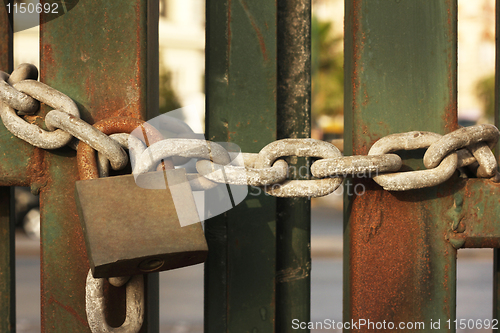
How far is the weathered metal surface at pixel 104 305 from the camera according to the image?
0.51m

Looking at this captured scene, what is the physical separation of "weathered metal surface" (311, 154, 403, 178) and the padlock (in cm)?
17

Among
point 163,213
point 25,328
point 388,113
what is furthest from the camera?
point 25,328

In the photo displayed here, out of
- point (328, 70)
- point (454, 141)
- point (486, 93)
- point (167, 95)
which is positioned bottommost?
point (454, 141)

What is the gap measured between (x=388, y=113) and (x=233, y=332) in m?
0.41

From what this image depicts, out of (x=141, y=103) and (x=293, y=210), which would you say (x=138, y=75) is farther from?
(x=293, y=210)

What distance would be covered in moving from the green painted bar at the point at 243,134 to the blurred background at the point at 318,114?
2.7 inches

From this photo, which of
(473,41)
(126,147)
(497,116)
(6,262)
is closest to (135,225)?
(126,147)

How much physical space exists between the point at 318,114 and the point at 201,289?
39.7 ft

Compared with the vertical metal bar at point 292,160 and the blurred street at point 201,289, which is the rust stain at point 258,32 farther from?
the blurred street at point 201,289

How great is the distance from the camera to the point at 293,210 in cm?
64

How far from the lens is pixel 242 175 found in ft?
1.59

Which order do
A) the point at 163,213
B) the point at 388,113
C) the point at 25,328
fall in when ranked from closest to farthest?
the point at 163,213
the point at 388,113
the point at 25,328

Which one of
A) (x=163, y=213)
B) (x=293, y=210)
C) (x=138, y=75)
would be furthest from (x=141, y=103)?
(x=293, y=210)

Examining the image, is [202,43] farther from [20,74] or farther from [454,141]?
[454,141]
